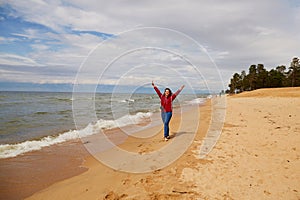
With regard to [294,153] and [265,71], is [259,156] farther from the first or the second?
[265,71]

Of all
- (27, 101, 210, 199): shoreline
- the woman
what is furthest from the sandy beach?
the woman

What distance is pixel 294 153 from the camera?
251 inches

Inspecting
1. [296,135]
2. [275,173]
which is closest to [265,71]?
[296,135]

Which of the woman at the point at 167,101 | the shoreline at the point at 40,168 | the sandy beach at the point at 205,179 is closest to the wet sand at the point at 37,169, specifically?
the shoreline at the point at 40,168

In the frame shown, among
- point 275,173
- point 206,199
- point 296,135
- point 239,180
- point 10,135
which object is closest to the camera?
point 206,199

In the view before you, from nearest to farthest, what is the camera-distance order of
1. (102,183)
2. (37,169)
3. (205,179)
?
(205,179), (102,183), (37,169)

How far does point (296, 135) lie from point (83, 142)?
9.27m

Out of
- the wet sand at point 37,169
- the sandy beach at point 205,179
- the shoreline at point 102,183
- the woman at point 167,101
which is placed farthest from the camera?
the woman at point 167,101

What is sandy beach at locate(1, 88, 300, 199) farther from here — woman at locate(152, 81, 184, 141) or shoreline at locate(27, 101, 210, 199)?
woman at locate(152, 81, 184, 141)

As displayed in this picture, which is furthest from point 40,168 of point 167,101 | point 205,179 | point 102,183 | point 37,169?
point 167,101

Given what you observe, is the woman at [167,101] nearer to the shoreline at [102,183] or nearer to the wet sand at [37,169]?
the shoreline at [102,183]

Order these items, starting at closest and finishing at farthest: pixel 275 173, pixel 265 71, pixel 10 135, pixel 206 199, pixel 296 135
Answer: pixel 206 199 < pixel 275 173 < pixel 296 135 < pixel 10 135 < pixel 265 71

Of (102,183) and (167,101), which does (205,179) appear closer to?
(102,183)

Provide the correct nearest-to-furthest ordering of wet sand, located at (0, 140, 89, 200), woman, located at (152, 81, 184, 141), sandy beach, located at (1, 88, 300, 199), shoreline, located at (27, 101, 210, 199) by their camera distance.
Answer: sandy beach, located at (1, 88, 300, 199) < shoreline, located at (27, 101, 210, 199) < wet sand, located at (0, 140, 89, 200) < woman, located at (152, 81, 184, 141)
